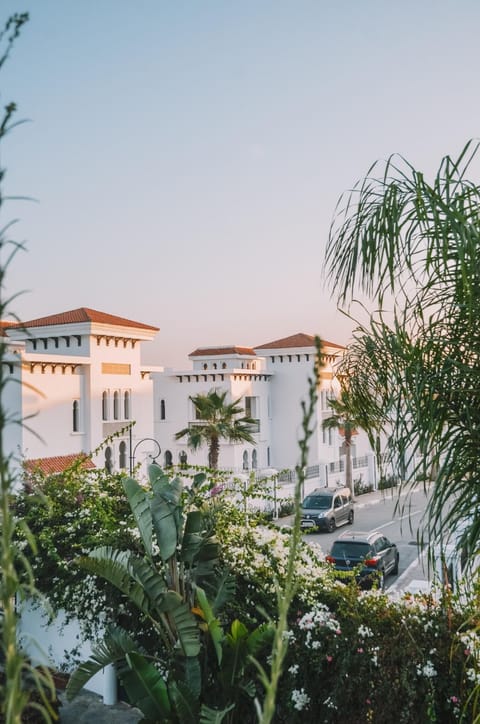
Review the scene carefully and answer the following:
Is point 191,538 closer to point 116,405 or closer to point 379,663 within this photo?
point 379,663

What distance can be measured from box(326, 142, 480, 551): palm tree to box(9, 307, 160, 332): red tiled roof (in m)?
24.5

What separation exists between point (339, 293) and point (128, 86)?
3.88m

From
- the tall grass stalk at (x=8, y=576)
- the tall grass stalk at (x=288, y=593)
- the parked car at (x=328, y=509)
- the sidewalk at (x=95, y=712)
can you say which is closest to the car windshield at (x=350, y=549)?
the parked car at (x=328, y=509)

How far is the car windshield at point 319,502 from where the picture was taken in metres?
24.9

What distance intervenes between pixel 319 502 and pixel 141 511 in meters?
19.2

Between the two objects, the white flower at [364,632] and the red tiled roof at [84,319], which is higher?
the red tiled roof at [84,319]

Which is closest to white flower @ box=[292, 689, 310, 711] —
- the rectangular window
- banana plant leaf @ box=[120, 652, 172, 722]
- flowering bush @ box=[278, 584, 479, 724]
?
flowering bush @ box=[278, 584, 479, 724]

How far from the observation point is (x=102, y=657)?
669 cm

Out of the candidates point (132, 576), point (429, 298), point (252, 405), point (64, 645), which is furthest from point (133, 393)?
point (429, 298)

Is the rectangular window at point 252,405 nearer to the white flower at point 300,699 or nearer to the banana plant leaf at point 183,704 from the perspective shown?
the white flower at point 300,699

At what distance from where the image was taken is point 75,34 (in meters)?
4.58

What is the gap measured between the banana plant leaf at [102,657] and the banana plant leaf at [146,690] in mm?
372

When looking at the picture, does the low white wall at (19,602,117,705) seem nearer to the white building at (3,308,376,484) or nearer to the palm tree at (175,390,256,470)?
the white building at (3,308,376,484)

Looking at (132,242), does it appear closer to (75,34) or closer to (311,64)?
(311,64)
